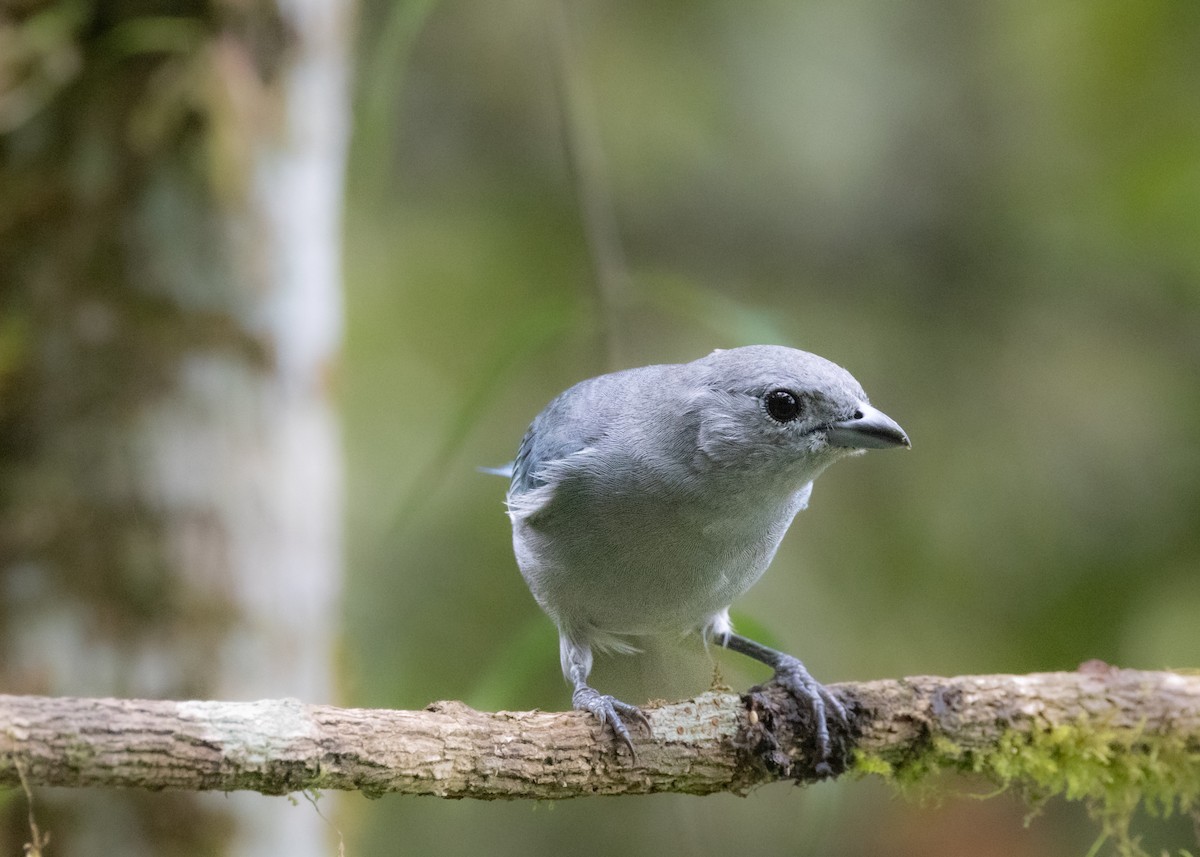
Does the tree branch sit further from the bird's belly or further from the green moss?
the bird's belly

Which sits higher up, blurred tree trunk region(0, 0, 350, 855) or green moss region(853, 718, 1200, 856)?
→ blurred tree trunk region(0, 0, 350, 855)

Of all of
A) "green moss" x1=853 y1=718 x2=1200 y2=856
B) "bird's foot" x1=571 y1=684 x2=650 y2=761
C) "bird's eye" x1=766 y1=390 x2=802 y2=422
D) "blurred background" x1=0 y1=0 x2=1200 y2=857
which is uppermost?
"blurred background" x1=0 y1=0 x2=1200 y2=857

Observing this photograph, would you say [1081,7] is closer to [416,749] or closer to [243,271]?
[243,271]

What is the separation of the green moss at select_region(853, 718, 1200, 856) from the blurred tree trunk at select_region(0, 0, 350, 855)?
209 cm

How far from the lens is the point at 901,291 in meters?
7.04

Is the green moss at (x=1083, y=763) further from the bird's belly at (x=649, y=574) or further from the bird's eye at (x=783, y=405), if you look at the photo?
the bird's eye at (x=783, y=405)

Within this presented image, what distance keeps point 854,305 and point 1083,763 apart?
4.44 metres

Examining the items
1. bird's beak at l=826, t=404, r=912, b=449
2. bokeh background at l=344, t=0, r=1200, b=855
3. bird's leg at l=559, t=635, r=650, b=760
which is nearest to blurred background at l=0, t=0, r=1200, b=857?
bokeh background at l=344, t=0, r=1200, b=855

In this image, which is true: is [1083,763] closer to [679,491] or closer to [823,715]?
[823,715]

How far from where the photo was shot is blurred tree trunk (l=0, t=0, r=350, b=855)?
3670 millimetres

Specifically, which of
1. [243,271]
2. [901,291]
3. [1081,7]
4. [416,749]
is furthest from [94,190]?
[1081,7]

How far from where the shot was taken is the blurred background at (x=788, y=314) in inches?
167

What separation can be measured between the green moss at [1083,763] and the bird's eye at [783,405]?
94cm

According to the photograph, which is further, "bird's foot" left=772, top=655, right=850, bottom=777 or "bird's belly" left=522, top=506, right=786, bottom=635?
"bird's belly" left=522, top=506, right=786, bottom=635
